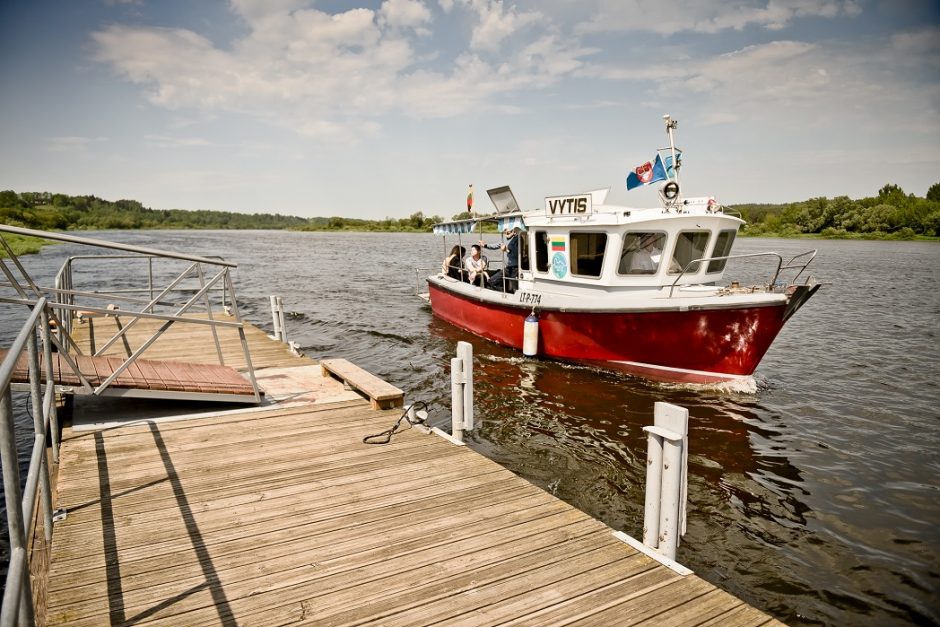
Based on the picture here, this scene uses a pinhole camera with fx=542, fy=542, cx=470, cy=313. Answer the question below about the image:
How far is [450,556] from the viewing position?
3637 mm

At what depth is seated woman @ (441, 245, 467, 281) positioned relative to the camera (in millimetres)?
16289

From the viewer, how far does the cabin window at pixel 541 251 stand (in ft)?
40.9

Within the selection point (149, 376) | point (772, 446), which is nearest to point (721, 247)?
point (772, 446)

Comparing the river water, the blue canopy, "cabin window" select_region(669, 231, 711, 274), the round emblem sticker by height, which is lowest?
the river water

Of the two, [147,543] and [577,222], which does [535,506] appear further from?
[577,222]

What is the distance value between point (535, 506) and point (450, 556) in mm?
974

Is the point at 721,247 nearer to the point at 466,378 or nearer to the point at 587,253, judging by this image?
the point at 587,253

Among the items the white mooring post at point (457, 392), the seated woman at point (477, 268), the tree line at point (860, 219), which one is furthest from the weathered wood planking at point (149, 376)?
the tree line at point (860, 219)

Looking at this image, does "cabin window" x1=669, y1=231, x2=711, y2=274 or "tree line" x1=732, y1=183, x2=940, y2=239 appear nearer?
"cabin window" x1=669, y1=231, x2=711, y2=274

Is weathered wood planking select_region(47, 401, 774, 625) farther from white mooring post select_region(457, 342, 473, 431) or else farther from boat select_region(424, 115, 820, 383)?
boat select_region(424, 115, 820, 383)

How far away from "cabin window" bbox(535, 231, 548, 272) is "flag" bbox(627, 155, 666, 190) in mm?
2230

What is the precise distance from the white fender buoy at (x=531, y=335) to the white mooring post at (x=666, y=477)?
840 cm

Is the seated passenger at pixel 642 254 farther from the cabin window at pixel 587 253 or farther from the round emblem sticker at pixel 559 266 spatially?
the round emblem sticker at pixel 559 266

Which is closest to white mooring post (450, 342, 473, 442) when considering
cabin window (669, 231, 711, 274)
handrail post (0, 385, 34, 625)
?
handrail post (0, 385, 34, 625)
